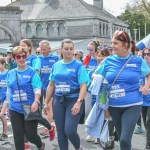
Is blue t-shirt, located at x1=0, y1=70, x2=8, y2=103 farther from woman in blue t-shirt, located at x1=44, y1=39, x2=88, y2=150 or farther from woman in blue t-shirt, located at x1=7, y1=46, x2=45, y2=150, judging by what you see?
woman in blue t-shirt, located at x1=44, y1=39, x2=88, y2=150

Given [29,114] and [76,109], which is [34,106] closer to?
[29,114]

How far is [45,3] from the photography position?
78.5 meters

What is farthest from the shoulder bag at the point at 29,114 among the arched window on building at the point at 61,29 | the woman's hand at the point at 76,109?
the arched window on building at the point at 61,29

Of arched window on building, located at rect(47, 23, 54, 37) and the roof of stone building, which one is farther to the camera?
arched window on building, located at rect(47, 23, 54, 37)

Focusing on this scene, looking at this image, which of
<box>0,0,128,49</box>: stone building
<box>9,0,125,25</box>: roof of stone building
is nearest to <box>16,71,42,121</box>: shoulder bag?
<box>0,0,128,49</box>: stone building

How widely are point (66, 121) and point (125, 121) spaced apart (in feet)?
3.35

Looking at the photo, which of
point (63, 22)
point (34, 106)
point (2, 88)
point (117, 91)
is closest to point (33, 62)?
point (2, 88)

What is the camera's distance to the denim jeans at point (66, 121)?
22.0ft

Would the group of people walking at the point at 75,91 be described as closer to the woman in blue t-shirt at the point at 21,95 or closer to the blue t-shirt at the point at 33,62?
the woman in blue t-shirt at the point at 21,95

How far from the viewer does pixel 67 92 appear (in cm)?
688

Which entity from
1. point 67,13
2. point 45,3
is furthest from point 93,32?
point 45,3

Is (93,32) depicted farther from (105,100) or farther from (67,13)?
(105,100)

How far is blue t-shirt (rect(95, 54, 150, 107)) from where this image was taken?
6.24 meters

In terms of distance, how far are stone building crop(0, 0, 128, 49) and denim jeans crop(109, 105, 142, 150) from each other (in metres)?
65.6
